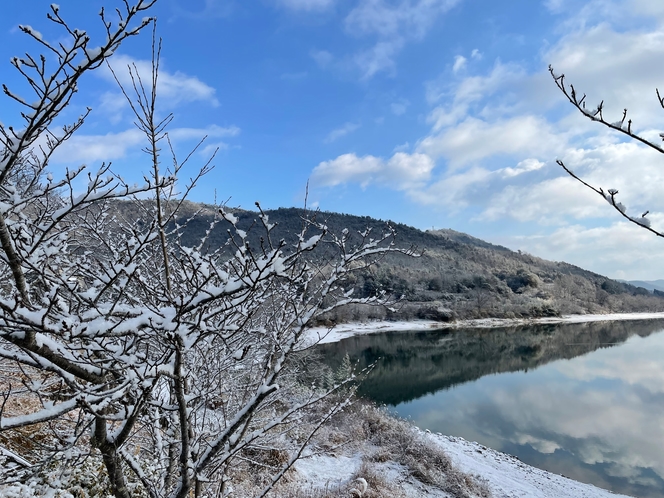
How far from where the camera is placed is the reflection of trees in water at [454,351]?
67.2 ft

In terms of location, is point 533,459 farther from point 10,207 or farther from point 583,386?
point 10,207

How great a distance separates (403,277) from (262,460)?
177 feet

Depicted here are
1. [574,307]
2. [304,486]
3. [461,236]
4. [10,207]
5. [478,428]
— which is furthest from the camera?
[461,236]

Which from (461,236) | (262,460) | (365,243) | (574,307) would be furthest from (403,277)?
(461,236)

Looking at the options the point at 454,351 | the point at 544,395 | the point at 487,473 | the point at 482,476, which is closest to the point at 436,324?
the point at 454,351

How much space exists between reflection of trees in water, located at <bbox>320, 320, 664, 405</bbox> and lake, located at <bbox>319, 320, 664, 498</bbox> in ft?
0.25

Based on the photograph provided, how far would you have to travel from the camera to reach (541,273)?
7588 centimetres

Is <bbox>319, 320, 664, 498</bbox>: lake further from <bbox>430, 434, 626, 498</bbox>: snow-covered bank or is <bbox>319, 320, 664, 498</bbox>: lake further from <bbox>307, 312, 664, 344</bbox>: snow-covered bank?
<bbox>307, 312, 664, 344</bbox>: snow-covered bank

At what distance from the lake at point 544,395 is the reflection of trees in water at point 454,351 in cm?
8

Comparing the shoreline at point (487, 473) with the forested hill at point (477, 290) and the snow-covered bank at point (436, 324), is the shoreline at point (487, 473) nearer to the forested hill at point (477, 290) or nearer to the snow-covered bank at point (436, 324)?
the snow-covered bank at point (436, 324)

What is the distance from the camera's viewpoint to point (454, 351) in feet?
93.0

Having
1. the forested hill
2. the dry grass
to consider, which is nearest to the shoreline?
the dry grass

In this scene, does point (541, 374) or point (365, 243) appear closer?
point (365, 243)

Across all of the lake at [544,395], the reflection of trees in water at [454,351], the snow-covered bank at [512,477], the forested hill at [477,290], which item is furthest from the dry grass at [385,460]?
the forested hill at [477,290]
